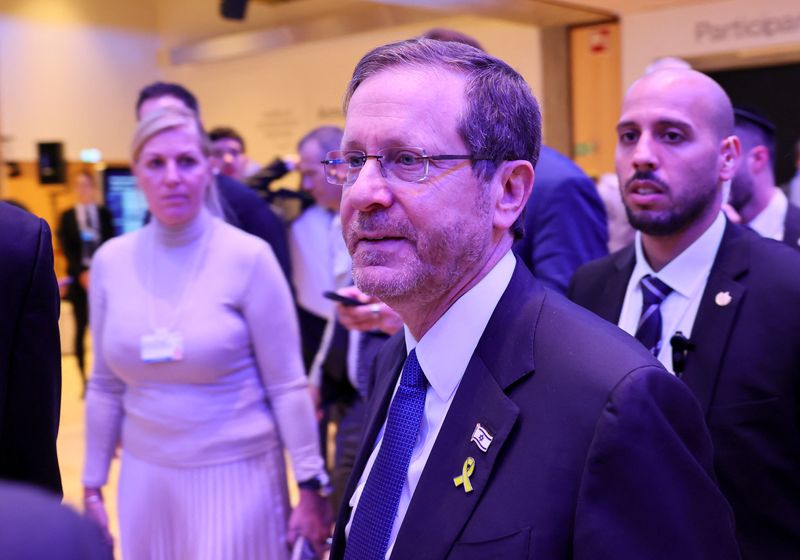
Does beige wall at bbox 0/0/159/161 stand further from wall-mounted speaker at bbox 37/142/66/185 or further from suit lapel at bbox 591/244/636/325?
suit lapel at bbox 591/244/636/325

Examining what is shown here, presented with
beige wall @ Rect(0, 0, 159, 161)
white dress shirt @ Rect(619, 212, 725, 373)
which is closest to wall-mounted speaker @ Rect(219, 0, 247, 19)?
beige wall @ Rect(0, 0, 159, 161)

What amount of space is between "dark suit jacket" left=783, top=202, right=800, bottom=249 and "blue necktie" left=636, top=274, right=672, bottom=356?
6.50 ft

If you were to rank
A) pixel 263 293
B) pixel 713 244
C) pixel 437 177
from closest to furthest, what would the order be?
pixel 437 177
pixel 713 244
pixel 263 293

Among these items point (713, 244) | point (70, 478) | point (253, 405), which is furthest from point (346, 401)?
point (70, 478)

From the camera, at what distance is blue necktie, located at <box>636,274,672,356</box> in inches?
82.9

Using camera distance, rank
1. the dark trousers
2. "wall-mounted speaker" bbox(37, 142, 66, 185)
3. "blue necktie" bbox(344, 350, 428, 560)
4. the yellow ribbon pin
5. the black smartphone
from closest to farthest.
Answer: the yellow ribbon pin < "blue necktie" bbox(344, 350, 428, 560) < the black smartphone < the dark trousers < "wall-mounted speaker" bbox(37, 142, 66, 185)

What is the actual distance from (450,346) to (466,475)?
0.24 metres

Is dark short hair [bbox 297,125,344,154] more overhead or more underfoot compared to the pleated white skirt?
more overhead

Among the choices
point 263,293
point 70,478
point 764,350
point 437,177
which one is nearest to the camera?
point 437,177

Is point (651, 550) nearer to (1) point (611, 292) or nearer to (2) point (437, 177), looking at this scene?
(2) point (437, 177)

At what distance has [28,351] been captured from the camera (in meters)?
1.29

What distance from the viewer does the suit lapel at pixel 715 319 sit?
1986 mm

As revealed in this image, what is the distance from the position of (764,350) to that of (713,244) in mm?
313

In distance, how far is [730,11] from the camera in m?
9.05
